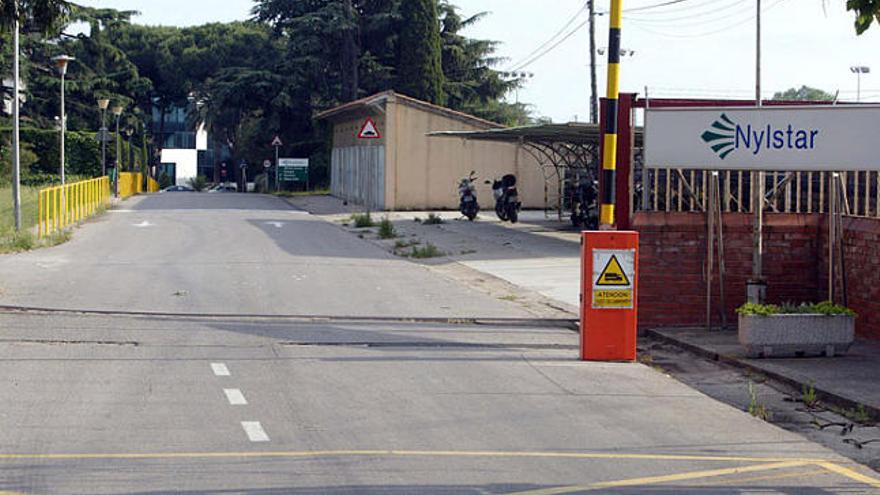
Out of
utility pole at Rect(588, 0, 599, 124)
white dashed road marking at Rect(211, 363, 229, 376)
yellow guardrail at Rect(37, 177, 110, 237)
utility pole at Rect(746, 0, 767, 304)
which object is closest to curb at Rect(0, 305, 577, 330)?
utility pole at Rect(746, 0, 767, 304)

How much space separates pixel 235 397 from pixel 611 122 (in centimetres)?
529

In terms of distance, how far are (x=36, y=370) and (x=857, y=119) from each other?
927cm

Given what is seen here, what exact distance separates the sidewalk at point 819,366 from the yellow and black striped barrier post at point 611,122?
6.53 ft

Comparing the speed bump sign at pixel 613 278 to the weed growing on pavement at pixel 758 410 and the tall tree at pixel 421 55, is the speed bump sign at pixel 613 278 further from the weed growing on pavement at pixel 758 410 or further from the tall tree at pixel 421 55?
the tall tree at pixel 421 55

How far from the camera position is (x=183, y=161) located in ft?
372

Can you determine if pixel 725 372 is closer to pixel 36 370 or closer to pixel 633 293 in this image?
pixel 633 293

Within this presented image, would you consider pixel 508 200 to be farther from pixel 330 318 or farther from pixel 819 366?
pixel 819 366

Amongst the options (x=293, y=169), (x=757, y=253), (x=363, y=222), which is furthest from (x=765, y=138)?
(x=293, y=169)

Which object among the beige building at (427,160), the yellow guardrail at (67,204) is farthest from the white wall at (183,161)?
the yellow guardrail at (67,204)

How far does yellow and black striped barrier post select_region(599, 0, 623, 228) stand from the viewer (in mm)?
13195

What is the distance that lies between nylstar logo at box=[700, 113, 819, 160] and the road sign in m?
46.9

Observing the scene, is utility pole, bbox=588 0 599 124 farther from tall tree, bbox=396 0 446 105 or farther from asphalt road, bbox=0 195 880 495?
asphalt road, bbox=0 195 880 495

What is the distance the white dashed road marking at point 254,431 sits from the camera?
8.70 meters

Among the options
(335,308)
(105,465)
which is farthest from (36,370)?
(335,308)
